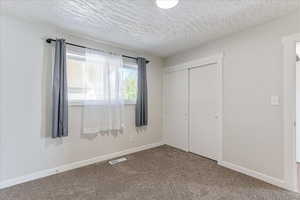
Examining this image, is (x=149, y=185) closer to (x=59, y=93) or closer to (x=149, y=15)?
(x=59, y=93)

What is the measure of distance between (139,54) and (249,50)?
2222 mm

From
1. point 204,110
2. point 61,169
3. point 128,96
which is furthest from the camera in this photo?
point 128,96

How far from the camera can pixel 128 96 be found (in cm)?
344

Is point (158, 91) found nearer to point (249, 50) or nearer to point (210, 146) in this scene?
point (210, 146)

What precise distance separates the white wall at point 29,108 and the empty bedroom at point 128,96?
13 millimetres

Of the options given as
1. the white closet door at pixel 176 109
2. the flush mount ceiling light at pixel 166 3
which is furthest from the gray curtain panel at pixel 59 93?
the white closet door at pixel 176 109

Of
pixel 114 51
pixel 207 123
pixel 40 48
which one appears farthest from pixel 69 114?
pixel 207 123

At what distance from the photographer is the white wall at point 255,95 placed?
217 cm

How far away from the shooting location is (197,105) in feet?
11.0

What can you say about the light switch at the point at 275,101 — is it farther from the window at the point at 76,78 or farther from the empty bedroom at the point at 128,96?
the window at the point at 76,78

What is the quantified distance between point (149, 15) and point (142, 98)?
1.86 m

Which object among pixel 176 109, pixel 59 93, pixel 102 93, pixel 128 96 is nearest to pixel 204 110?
pixel 176 109

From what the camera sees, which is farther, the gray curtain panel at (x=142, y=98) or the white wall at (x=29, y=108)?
the gray curtain panel at (x=142, y=98)

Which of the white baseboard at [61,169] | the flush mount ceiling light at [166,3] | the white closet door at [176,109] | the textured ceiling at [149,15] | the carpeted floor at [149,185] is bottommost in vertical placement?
the carpeted floor at [149,185]
